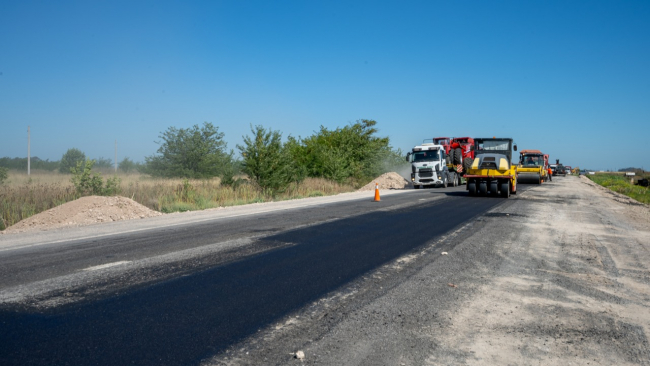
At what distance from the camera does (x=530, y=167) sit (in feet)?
119

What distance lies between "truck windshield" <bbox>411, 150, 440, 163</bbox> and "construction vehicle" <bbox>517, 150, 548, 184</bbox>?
35.9 feet

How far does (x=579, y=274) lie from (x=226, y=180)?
59.1 ft

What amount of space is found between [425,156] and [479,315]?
25731mm

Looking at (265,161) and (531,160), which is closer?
(265,161)

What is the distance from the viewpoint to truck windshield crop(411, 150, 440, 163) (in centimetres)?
2923

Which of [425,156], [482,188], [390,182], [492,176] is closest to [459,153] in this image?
[425,156]

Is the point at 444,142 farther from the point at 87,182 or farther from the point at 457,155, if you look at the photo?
the point at 87,182

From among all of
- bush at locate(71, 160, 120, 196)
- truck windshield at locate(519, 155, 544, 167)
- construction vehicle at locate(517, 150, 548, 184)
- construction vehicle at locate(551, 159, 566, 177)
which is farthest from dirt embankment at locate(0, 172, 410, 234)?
construction vehicle at locate(551, 159, 566, 177)

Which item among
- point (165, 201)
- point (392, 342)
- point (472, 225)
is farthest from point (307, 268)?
point (165, 201)

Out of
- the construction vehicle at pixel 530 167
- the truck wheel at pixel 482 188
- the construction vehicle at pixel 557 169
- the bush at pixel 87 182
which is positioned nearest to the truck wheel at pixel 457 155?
the construction vehicle at pixel 530 167

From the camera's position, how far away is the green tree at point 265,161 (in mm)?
22141

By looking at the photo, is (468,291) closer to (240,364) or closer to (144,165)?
(240,364)

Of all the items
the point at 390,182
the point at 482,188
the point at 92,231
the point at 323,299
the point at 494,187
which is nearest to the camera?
the point at 323,299

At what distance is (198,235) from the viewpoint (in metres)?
9.23
